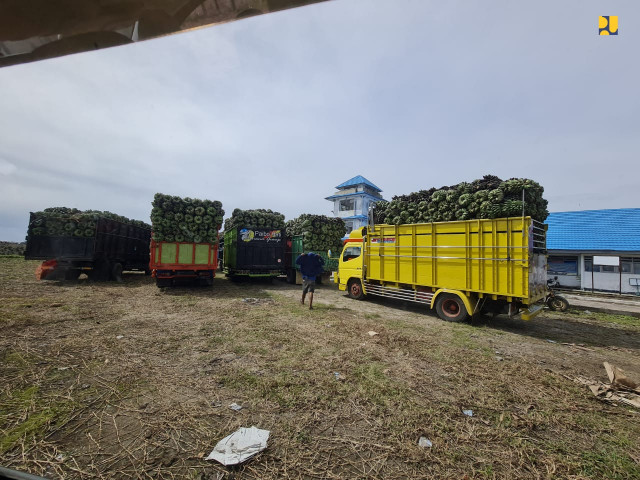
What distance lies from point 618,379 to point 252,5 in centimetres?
628

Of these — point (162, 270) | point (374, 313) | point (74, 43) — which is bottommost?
point (374, 313)

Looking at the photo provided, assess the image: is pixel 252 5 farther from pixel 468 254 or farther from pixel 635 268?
pixel 635 268

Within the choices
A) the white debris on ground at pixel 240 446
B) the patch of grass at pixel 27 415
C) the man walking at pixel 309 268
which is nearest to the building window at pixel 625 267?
the man walking at pixel 309 268

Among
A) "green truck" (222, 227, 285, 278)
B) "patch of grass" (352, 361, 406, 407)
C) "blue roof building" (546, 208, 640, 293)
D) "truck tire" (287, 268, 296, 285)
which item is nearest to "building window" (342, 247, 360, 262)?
"green truck" (222, 227, 285, 278)

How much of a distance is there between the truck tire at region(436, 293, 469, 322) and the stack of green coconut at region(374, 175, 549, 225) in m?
2.46

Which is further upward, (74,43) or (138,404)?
(74,43)

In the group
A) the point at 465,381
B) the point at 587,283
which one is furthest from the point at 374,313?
the point at 587,283

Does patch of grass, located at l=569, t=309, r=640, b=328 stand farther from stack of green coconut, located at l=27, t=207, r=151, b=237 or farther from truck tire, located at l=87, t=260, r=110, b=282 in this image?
stack of green coconut, located at l=27, t=207, r=151, b=237

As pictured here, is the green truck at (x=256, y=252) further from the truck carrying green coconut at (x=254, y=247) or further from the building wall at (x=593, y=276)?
the building wall at (x=593, y=276)

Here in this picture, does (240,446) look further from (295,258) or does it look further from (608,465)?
(295,258)

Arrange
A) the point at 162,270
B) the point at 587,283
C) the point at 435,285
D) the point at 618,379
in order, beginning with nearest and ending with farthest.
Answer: the point at 618,379 < the point at 435,285 < the point at 162,270 < the point at 587,283

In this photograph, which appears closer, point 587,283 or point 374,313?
point 374,313

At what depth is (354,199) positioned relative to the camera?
1603 inches

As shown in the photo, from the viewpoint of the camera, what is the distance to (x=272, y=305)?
9.03 metres
